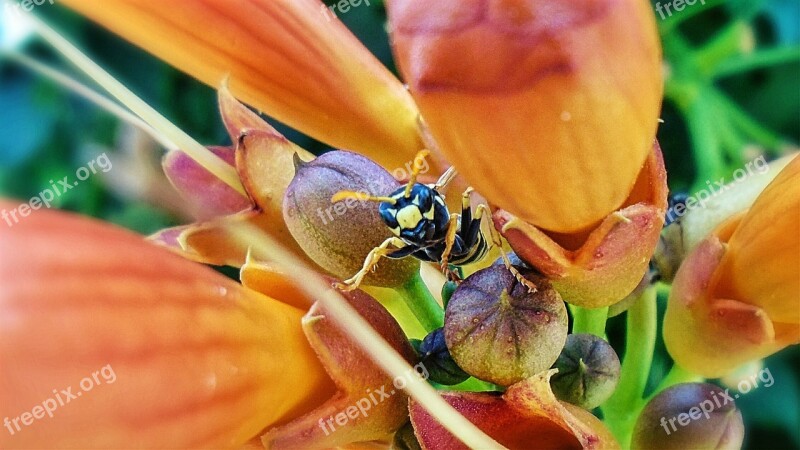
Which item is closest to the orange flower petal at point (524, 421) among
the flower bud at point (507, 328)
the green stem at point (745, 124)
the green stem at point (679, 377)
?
the flower bud at point (507, 328)

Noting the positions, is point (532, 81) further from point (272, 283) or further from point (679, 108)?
point (679, 108)

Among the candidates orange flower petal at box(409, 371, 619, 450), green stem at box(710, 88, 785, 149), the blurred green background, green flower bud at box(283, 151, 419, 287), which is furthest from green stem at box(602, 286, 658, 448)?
green stem at box(710, 88, 785, 149)

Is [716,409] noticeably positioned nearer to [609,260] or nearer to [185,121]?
[609,260]

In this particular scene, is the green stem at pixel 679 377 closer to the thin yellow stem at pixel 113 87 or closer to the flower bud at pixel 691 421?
the flower bud at pixel 691 421

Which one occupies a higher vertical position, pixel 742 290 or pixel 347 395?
pixel 347 395

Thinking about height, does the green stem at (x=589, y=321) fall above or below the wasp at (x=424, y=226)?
below

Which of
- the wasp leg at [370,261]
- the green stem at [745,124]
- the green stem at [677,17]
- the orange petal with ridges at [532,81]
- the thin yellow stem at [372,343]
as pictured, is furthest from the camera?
the green stem at [745,124]

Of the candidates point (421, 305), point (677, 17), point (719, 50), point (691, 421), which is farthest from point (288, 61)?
point (719, 50)
